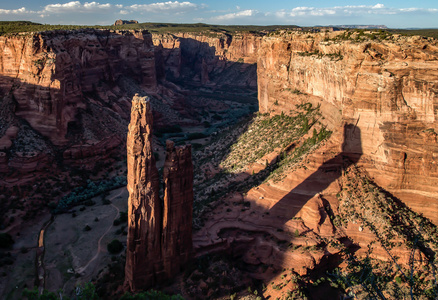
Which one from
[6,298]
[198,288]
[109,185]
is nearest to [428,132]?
[198,288]

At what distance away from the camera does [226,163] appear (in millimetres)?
54938

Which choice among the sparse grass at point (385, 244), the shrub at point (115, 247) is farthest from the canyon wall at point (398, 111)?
the shrub at point (115, 247)

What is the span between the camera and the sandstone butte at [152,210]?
2962cm

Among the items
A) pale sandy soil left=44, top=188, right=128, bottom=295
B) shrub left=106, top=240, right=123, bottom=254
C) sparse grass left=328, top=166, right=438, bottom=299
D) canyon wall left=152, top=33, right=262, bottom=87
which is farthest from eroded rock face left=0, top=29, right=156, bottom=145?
canyon wall left=152, top=33, right=262, bottom=87

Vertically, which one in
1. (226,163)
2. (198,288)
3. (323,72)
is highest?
(323,72)

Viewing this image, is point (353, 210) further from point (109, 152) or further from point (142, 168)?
point (109, 152)

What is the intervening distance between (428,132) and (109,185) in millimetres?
42454

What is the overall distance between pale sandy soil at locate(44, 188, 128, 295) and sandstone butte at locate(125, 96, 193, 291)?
8864 mm

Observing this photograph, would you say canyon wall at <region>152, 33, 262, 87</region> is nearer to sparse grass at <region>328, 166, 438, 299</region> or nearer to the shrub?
the shrub

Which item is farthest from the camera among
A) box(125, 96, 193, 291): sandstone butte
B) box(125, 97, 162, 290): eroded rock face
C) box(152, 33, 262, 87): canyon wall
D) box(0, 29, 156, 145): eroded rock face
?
box(152, 33, 262, 87): canyon wall

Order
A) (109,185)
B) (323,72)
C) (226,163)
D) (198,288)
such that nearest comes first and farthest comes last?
1. (198,288)
2. (323,72)
3. (226,163)
4. (109,185)

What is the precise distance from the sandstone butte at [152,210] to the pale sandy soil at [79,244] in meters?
8.86

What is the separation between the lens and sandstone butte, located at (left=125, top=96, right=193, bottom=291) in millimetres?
29625

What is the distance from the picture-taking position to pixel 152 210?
3064cm
